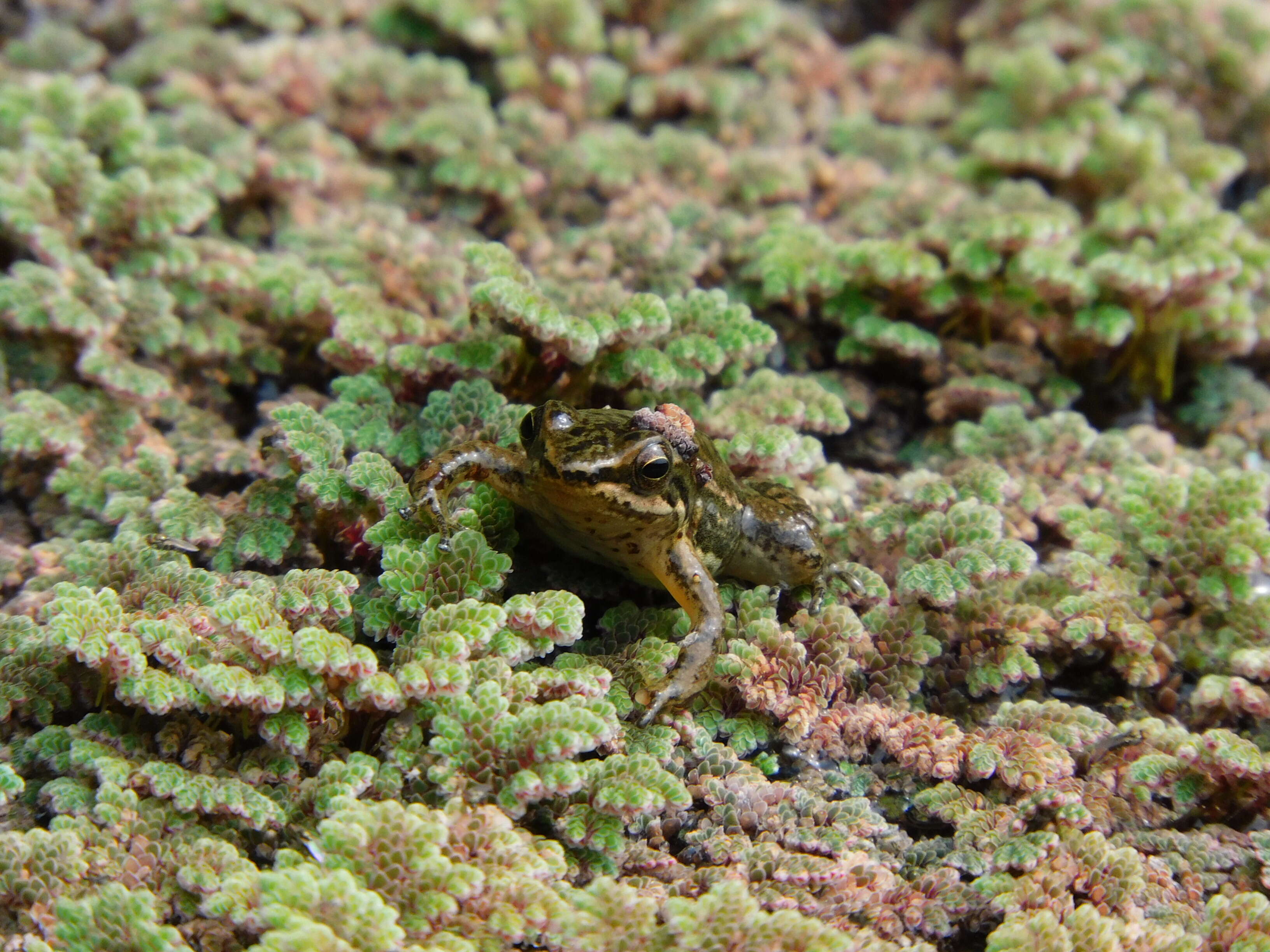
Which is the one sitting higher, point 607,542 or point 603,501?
point 603,501

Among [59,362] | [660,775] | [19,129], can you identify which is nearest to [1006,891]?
[660,775]

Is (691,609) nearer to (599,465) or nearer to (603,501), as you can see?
(603,501)

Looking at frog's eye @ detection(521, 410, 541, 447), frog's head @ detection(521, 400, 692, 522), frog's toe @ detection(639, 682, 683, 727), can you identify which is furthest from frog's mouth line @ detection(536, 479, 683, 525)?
frog's toe @ detection(639, 682, 683, 727)

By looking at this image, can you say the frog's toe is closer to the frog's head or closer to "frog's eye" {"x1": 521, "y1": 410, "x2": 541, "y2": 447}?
the frog's head

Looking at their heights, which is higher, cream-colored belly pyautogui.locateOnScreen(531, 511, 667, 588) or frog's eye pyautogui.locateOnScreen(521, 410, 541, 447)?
frog's eye pyautogui.locateOnScreen(521, 410, 541, 447)

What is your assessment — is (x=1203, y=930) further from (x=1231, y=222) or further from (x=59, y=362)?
(x=59, y=362)

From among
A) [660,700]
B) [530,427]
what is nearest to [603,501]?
[530,427]

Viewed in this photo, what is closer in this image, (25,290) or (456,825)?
(456,825)
